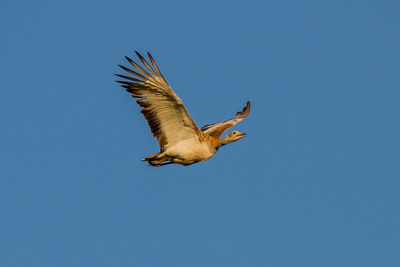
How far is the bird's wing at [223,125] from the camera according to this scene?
2494 centimetres

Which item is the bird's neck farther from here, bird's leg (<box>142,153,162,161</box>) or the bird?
bird's leg (<box>142,153,162,161</box>)

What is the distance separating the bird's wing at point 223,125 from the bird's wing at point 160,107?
276 centimetres

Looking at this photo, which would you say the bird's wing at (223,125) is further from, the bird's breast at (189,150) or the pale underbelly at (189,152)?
the bird's breast at (189,150)

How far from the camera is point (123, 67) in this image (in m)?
20.3

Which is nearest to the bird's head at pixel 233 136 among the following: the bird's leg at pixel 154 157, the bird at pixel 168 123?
the bird at pixel 168 123

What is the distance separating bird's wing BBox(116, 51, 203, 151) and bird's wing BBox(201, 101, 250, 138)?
2.76 m

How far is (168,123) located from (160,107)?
76 centimetres

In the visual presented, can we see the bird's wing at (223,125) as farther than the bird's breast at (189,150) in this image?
Yes

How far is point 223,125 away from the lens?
26.0 m

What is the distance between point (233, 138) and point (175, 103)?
10.5ft

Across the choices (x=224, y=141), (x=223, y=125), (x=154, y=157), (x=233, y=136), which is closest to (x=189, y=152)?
(x=154, y=157)

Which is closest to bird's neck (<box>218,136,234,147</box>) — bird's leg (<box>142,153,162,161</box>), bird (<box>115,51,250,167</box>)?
bird (<box>115,51,250,167</box>)

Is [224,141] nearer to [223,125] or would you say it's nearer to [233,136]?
[233,136]

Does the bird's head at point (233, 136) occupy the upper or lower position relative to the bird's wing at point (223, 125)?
lower
